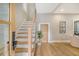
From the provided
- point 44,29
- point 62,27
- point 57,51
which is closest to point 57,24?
point 62,27

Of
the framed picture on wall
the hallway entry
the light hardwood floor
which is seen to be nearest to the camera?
the light hardwood floor

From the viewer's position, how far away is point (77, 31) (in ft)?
26.6

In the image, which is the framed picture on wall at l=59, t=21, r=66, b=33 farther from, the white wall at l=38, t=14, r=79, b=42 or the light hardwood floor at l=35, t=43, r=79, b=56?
the light hardwood floor at l=35, t=43, r=79, b=56

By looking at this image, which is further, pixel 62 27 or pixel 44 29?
pixel 44 29

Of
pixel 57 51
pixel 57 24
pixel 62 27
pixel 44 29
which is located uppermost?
pixel 57 24

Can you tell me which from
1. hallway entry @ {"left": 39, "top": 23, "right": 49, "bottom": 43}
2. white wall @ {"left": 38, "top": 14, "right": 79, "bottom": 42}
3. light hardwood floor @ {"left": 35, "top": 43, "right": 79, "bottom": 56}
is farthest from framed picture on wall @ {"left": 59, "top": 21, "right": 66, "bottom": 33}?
light hardwood floor @ {"left": 35, "top": 43, "right": 79, "bottom": 56}

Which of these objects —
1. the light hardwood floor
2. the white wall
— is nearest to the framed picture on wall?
the white wall

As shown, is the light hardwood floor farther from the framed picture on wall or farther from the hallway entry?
the framed picture on wall

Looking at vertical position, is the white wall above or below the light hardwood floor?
above

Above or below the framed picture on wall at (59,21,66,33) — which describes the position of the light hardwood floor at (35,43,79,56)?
below

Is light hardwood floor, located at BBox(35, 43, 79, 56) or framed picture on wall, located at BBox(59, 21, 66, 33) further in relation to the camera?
framed picture on wall, located at BBox(59, 21, 66, 33)

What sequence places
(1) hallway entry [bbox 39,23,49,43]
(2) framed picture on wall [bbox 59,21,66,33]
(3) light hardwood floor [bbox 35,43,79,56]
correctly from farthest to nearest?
(1) hallway entry [bbox 39,23,49,43]
(2) framed picture on wall [bbox 59,21,66,33]
(3) light hardwood floor [bbox 35,43,79,56]

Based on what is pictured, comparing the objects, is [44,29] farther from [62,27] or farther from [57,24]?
[62,27]

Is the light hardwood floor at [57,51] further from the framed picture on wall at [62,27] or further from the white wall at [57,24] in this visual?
the framed picture on wall at [62,27]
